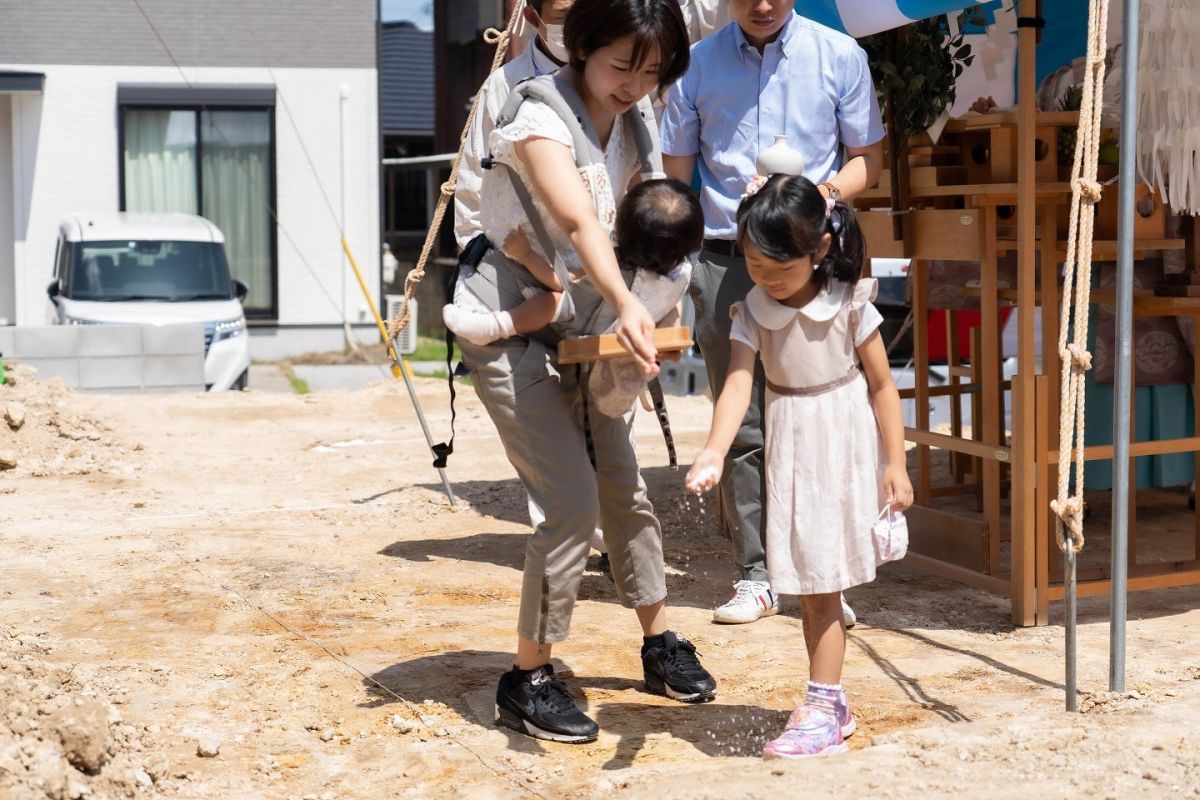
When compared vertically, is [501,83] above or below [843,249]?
above

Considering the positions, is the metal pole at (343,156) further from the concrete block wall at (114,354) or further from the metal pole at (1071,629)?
the metal pole at (1071,629)

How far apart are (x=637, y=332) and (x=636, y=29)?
68 cm

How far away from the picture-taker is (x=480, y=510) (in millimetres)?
6652

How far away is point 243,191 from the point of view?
56.1 ft

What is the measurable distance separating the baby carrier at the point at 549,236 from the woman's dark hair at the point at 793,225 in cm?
30

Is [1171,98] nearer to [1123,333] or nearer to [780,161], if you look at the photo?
[1123,333]

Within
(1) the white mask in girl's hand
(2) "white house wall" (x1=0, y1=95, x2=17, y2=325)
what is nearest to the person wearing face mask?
(1) the white mask in girl's hand

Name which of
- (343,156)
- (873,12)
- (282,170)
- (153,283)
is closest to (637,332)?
(873,12)

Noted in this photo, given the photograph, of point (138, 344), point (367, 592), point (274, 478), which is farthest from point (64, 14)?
point (367, 592)

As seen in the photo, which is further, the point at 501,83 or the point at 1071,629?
the point at 501,83

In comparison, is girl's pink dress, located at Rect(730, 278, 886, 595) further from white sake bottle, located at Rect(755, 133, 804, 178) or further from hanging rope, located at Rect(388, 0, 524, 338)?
hanging rope, located at Rect(388, 0, 524, 338)

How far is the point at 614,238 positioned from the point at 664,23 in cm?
51

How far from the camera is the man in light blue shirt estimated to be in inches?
175

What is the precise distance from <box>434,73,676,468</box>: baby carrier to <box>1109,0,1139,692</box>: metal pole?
44.4 inches
